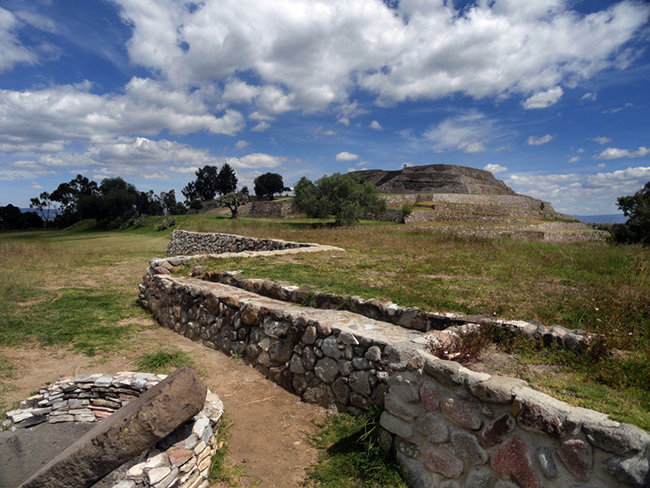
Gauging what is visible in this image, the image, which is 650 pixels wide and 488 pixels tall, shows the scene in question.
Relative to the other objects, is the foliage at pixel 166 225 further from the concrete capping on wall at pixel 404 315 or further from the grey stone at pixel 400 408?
the grey stone at pixel 400 408

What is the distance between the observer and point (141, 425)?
2924 millimetres

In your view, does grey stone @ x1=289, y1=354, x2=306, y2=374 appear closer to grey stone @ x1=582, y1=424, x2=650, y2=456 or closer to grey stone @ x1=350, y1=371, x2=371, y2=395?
grey stone @ x1=350, y1=371, x2=371, y2=395

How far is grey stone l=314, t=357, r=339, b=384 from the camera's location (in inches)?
169

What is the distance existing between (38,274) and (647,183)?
99.4 ft

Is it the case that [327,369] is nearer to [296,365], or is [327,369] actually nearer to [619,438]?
[296,365]

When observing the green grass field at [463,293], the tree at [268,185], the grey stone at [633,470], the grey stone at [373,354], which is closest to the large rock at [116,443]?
the grey stone at [373,354]

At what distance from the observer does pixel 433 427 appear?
2926mm

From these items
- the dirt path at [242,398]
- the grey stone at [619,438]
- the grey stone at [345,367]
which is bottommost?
the dirt path at [242,398]

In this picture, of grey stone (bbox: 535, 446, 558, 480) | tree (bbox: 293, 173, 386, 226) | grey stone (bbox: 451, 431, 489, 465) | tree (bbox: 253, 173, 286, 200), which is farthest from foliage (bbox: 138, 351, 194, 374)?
tree (bbox: 253, 173, 286, 200)

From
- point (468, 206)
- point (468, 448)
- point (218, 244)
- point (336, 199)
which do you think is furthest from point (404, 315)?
point (468, 206)

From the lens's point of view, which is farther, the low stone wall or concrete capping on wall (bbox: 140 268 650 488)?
the low stone wall

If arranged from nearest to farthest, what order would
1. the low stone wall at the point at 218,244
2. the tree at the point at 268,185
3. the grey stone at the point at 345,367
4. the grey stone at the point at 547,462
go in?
the grey stone at the point at 547,462, the grey stone at the point at 345,367, the low stone wall at the point at 218,244, the tree at the point at 268,185

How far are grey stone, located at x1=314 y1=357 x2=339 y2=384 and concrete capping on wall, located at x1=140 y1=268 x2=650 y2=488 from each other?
17mm

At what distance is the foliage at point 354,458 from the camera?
10.1 feet
